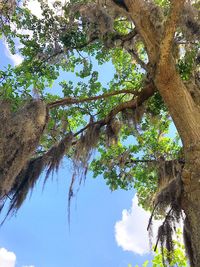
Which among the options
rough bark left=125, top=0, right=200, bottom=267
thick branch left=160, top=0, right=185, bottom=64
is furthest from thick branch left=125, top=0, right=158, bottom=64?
thick branch left=160, top=0, right=185, bottom=64

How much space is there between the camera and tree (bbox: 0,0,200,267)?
4.91 meters

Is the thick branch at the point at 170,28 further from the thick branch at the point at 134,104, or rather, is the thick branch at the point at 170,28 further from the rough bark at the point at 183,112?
the thick branch at the point at 134,104

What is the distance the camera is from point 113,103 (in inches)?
359

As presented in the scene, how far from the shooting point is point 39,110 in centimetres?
544

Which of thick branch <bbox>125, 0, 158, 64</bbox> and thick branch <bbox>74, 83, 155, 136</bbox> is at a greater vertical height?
thick branch <bbox>125, 0, 158, 64</bbox>

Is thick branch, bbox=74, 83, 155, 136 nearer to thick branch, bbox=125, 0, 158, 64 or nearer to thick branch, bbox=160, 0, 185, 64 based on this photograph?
thick branch, bbox=125, 0, 158, 64

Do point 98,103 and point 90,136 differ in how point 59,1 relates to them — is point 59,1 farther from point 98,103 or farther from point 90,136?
point 90,136

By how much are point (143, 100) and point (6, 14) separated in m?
3.86

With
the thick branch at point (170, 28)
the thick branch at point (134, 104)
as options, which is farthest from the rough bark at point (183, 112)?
the thick branch at point (134, 104)

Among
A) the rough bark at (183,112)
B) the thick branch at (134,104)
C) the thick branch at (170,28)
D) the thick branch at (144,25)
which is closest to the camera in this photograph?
the rough bark at (183,112)

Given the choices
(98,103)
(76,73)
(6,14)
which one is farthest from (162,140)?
(6,14)

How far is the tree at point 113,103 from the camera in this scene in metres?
4.91

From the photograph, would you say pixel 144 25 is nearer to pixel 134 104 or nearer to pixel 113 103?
pixel 134 104

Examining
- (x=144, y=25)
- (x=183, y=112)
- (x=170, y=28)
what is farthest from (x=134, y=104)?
(x=170, y=28)
